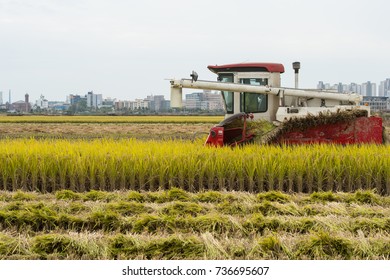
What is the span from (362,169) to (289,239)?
3479 millimetres

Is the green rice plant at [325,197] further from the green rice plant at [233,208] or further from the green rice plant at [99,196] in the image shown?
the green rice plant at [99,196]

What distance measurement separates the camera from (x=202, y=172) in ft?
24.2

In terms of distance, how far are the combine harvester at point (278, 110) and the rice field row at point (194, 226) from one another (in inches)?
119

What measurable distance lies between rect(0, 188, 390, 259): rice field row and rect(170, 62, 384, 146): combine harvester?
3012 millimetres

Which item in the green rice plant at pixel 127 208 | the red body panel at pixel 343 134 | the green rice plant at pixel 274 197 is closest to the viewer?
the green rice plant at pixel 127 208

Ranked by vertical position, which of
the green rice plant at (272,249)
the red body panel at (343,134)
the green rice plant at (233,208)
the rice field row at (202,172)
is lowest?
the green rice plant at (272,249)

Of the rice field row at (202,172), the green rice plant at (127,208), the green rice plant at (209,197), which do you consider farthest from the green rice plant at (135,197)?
the rice field row at (202,172)

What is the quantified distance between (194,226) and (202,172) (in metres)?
2.47

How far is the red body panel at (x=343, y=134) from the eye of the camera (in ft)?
30.8

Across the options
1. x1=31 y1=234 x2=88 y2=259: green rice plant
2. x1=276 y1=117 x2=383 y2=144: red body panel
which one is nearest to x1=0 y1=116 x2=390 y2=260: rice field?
x1=31 y1=234 x2=88 y2=259: green rice plant

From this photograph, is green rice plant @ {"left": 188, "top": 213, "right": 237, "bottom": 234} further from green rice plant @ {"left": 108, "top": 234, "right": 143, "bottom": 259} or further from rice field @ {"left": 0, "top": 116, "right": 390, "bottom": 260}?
green rice plant @ {"left": 108, "top": 234, "right": 143, "bottom": 259}

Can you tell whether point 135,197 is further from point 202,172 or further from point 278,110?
point 278,110

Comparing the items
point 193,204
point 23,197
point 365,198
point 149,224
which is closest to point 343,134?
point 365,198
